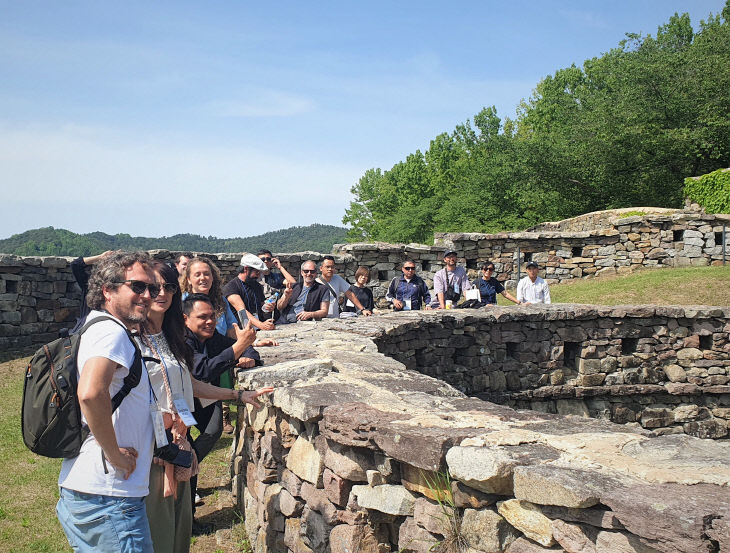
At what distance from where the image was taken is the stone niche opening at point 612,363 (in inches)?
369

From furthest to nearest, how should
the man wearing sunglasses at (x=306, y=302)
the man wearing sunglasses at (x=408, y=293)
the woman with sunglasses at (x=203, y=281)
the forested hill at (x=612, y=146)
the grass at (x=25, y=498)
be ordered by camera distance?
the forested hill at (x=612, y=146), the man wearing sunglasses at (x=408, y=293), the man wearing sunglasses at (x=306, y=302), the woman with sunglasses at (x=203, y=281), the grass at (x=25, y=498)

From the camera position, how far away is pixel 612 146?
31.3 metres

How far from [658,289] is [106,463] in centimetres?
1368

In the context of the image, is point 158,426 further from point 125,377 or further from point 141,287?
point 141,287

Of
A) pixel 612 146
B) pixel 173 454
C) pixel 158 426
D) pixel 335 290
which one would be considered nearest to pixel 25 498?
pixel 173 454

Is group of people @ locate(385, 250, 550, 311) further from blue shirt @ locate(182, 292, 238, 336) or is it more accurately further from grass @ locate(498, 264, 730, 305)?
blue shirt @ locate(182, 292, 238, 336)

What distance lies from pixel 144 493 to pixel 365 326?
15.6 feet

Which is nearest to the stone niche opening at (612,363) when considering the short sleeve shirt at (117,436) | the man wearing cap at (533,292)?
the man wearing cap at (533,292)

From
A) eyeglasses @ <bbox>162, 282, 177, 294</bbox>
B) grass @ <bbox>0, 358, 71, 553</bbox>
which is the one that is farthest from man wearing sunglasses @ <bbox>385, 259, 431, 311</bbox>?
eyeglasses @ <bbox>162, 282, 177, 294</bbox>

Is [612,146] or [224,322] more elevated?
[612,146]

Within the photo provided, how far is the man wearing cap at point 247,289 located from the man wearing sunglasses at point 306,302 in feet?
2.71

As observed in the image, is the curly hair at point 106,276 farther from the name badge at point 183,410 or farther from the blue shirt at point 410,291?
the blue shirt at point 410,291

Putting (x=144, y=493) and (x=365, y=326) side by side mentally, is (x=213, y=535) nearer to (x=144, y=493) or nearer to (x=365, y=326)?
(x=144, y=493)

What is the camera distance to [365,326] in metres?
7.47
